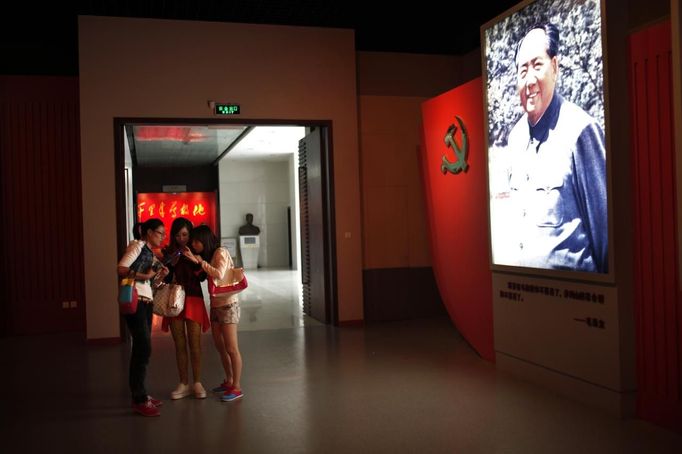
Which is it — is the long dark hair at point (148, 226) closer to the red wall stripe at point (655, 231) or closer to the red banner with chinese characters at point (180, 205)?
the red wall stripe at point (655, 231)

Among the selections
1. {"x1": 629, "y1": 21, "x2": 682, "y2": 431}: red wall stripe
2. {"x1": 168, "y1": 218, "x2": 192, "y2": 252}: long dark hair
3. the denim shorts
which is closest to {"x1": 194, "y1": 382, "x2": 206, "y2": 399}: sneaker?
the denim shorts

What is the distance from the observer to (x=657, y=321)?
13.6 ft

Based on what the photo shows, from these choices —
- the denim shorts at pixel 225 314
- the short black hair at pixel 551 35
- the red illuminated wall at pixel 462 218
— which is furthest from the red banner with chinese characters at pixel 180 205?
the short black hair at pixel 551 35

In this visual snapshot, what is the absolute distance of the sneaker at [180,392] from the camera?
A: 5.13 m

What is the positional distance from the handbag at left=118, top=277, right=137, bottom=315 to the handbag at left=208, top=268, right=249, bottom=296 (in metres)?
0.58

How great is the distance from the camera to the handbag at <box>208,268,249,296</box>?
16.0 feet

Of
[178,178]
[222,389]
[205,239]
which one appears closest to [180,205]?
[178,178]

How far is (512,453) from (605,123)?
2.24m

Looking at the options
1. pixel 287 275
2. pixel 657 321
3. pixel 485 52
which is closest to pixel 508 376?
pixel 657 321

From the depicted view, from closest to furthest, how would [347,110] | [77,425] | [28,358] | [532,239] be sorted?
[77,425]
[532,239]
[28,358]
[347,110]

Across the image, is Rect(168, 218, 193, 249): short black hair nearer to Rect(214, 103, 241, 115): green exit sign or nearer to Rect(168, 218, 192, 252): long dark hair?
Rect(168, 218, 192, 252): long dark hair

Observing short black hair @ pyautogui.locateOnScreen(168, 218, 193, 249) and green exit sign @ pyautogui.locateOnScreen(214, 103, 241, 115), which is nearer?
short black hair @ pyautogui.locateOnScreen(168, 218, 193, 249)

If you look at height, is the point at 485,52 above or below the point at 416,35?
below

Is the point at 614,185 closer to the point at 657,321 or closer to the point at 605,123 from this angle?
the point at 605,123
